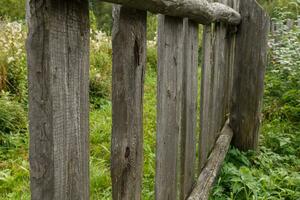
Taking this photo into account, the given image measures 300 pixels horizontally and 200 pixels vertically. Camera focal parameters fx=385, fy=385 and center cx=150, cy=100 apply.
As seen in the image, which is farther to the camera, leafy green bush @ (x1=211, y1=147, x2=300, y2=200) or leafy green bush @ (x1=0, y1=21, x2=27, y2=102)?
leafy green bush @ (x1=0, y1=21, x2=27, y2=102)

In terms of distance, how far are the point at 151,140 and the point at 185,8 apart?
2003 mm

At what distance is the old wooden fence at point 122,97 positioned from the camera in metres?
0.75

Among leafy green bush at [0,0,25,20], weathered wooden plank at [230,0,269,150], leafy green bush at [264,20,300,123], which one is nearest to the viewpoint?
weathered wooden plank at [230,0,269,150]

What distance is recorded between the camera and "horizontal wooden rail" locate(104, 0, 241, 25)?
1095 mm

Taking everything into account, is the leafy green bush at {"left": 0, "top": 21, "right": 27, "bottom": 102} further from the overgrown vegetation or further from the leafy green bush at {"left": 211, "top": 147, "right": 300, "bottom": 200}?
the leafy green bush at {"left": 211, "top": 147, "right": 300, "bottom": 200}

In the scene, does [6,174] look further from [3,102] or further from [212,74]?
[212,74]

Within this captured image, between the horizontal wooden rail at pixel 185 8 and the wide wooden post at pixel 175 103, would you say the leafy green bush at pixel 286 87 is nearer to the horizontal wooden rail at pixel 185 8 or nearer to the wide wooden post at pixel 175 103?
the horizontal wooden rail at pixel 185 8

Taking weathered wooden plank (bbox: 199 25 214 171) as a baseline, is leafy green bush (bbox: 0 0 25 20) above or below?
above

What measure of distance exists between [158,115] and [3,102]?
8.35ft

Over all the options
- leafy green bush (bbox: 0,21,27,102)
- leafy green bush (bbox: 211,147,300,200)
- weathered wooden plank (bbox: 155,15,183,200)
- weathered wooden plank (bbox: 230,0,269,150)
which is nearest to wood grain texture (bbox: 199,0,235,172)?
weathered wooden plank (bbox: 230,0,269,150)

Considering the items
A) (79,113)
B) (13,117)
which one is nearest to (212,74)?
(79,113)

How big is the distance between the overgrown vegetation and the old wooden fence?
424 mm

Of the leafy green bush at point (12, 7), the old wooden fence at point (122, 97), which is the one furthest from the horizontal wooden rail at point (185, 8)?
the leafy green bush at point (12, 7)

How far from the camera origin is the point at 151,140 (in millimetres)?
3385
